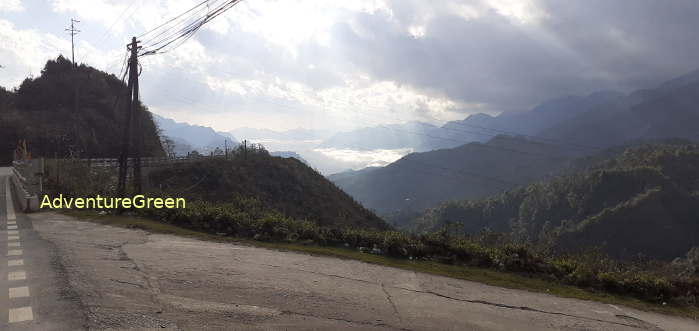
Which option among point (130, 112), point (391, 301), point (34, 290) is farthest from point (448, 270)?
point (130, 112)

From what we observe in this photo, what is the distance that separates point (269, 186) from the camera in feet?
137

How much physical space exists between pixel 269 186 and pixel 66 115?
38942mm

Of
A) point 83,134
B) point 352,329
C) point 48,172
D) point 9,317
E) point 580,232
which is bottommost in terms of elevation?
point 580,232

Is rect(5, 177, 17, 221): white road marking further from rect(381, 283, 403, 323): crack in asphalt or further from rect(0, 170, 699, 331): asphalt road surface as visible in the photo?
rect(381, 283, 403, 323): crack in asphalt

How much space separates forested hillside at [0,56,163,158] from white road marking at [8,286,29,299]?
165 ft

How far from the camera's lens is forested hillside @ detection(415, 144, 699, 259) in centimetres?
9169

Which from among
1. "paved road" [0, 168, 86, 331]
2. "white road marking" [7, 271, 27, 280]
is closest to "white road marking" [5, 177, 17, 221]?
"paved road" [0, 168, 86, 331]

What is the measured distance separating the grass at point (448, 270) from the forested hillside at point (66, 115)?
45.1 metres

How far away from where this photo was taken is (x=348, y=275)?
8641 millimetres

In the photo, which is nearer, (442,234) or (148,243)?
(148,243)

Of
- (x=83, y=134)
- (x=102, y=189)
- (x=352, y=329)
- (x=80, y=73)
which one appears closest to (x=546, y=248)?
(x=352, y=329)

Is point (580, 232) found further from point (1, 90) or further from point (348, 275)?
point (1, 90)

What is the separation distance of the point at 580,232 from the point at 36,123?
103424 mm

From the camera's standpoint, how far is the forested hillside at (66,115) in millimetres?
51938
